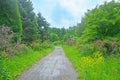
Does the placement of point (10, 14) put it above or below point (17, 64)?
above

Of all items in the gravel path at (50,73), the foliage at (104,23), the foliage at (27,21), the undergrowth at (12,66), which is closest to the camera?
the undergrowth at (12,66)

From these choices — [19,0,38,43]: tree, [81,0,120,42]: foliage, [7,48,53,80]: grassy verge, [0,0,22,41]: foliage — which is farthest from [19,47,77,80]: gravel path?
Answer: [19,0,38,43]: tree

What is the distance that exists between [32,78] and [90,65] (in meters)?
4.58

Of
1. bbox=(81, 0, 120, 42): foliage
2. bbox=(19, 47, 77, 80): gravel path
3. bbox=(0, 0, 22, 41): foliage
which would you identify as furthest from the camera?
bbox=(0, 0, 22, 41): foliage

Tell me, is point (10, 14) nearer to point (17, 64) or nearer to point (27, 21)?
point (17, 64)

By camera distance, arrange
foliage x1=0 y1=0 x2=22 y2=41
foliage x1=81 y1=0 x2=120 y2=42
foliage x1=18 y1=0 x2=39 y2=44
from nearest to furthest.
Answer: foliage x1=81 y1=0 x2=120 y2=42, foliage x1=0 y1=0 x2=22 y2=41, foliage x1=18 y1=0 x2=39 y2=44

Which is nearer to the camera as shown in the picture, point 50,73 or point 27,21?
point 50,73

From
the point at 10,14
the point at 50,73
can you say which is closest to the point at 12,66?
the point at 50,73

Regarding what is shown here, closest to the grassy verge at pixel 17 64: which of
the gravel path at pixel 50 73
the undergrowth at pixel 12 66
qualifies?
the undergrowth at pixel 12 66

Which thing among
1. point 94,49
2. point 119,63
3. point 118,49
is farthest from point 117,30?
point 119,63

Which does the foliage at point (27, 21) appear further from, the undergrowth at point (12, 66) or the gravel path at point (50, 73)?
the gravel path at point (50, 73)

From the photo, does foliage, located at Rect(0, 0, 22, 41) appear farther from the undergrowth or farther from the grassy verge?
the undergrowth

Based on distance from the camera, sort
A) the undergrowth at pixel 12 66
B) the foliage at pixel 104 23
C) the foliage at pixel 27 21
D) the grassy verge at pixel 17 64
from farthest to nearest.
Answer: the foliage at pixel 27 21 < the foliage at pixel 104 23 < the grassy verge at pixel 17 64 < the undergrowth at pixel 12 66

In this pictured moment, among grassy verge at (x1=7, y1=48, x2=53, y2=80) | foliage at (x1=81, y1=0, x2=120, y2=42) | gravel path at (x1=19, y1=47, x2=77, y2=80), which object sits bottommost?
gravel path at (x1=19, y1=47, x2=77, y2=80)
